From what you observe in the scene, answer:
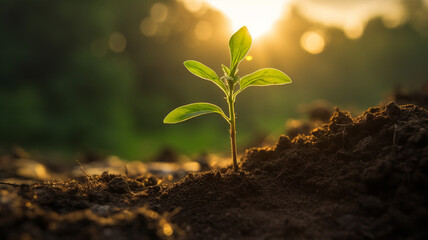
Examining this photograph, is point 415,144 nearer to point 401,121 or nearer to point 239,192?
point 401,121

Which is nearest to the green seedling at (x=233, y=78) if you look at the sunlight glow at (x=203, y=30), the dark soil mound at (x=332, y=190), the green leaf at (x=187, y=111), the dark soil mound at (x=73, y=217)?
the green leaf at (x=187, y=111)

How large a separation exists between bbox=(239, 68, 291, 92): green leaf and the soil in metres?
0.60

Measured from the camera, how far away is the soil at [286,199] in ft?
5.00

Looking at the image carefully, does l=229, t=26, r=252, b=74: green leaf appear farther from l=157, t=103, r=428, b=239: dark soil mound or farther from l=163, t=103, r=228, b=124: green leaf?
l=157, t=103, r=428, b=239: dark soil mound

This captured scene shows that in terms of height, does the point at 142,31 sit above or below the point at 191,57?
above

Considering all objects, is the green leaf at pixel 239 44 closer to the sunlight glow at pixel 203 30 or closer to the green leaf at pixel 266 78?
the green leaf at pixel 266 78

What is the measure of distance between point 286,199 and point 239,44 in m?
1.08

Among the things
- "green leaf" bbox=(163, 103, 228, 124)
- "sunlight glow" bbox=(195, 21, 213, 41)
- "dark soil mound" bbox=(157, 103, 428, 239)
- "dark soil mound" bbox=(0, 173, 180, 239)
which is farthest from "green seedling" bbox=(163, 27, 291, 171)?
"sunlight glow" bbox=(195, 21, 213, 41)

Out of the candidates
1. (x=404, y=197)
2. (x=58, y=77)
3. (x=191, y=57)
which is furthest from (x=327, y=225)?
(x=191, y=57)

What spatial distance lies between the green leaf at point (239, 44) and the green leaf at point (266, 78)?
0.15 metres

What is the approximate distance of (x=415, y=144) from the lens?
1.91 m

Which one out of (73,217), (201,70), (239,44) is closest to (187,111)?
(201,70)

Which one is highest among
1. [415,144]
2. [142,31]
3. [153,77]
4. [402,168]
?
[142,31]

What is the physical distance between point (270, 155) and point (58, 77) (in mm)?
12643
